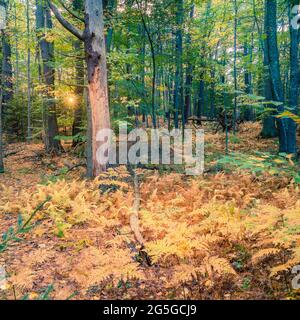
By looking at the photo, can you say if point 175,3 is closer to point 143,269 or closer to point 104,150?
point 104,150

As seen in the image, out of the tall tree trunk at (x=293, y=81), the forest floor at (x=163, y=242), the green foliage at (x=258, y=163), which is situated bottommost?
the forest floor at (x=163, y=242)

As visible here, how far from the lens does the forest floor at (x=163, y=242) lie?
10.8 ft

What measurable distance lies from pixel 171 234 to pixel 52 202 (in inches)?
127

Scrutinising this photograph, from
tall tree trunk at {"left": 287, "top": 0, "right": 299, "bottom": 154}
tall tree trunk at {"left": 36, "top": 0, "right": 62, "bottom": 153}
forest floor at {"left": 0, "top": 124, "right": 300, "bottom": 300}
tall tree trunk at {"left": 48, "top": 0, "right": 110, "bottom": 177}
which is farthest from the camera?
tall tree trunk at {"left": 36, "top": 0, "right": 62, "bottom": 153}

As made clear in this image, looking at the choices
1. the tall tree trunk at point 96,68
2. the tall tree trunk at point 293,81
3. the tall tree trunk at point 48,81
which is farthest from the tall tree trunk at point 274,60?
the tall tree trunk at point 48,81

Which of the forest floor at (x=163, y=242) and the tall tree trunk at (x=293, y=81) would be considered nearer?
the forest floor at (x=163, y=242)

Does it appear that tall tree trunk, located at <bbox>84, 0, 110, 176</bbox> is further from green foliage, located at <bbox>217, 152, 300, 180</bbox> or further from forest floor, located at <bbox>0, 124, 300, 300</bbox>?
green foliage, located at <bbox>217, 152, 300, 180</bbox>

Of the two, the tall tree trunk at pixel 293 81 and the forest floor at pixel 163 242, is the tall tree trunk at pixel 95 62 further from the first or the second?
the tall tree trunk at pixel 293 81

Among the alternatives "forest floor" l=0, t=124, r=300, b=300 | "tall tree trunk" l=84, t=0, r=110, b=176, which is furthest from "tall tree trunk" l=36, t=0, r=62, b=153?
"tall tree trunk" l=84, t=0, r=110, b=176

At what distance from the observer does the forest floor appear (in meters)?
3.29

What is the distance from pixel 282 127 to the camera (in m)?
8.54

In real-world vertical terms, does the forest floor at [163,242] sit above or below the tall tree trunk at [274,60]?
below

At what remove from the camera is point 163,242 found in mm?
3803
